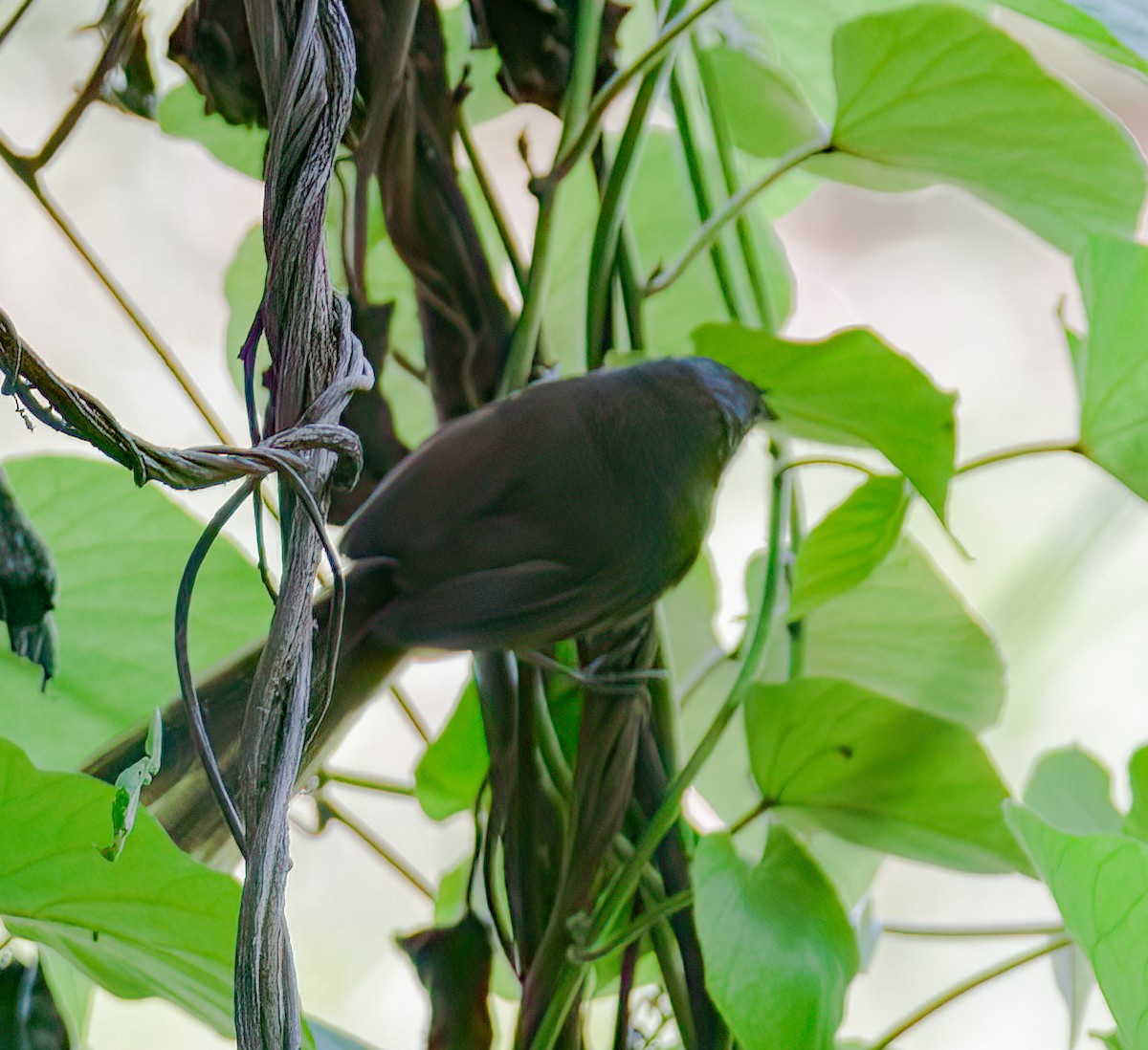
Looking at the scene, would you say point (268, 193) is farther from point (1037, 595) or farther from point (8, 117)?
point (1037, 595)

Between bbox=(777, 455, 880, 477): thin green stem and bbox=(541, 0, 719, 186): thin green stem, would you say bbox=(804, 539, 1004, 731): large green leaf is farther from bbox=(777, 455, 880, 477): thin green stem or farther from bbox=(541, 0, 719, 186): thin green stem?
bbox=(541, 0, 719, 186): thin green stem

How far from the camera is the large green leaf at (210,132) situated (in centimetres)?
36

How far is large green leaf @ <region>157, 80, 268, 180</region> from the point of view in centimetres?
36

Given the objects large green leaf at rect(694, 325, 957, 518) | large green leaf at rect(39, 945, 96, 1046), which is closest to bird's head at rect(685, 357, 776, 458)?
large green leaf at rect(694, 325, 957, 518)

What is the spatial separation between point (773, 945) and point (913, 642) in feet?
0.55

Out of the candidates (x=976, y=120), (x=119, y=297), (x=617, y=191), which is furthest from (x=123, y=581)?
(x=976, y=120)

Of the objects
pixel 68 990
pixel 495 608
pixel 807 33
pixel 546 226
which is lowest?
pixel 68 990

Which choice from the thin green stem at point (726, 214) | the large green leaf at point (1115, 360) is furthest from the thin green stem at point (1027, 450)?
the thin green stem at point (726, 214)

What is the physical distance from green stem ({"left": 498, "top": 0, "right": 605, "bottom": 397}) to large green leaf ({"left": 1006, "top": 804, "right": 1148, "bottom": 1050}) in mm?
185

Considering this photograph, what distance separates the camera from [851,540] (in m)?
0.32

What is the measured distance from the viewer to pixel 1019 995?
0.83 meters

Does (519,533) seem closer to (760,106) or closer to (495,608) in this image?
(495,608)

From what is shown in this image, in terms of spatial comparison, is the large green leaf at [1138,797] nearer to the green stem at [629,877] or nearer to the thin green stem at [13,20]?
the green stem at [629,877]

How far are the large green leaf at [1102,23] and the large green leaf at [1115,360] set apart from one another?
61mm
